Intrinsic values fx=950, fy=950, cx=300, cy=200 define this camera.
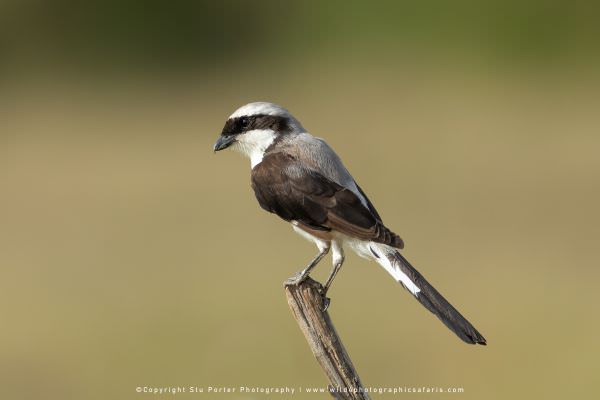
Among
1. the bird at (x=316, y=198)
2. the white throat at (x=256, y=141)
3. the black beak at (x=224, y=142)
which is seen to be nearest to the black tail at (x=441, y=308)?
the bird at (x=316, y=198)

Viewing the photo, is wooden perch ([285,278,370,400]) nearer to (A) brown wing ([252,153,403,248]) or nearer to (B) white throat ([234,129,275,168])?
(A) brown wing ([252,153,403,248])

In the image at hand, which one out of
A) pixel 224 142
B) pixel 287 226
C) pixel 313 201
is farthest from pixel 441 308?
pixel 287 226

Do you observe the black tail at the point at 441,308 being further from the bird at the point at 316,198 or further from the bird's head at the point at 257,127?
the bird's head at the point at 257,127

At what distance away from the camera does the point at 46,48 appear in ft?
53.1

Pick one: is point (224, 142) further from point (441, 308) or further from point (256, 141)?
point (441, 308)

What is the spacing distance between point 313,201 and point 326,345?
2.86 feet

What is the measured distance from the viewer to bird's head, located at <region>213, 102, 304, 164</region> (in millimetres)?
4602

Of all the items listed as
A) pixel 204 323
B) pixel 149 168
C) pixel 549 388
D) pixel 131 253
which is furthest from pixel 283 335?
pixel 149 168

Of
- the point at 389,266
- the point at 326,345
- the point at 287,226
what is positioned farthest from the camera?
the point at 287,226

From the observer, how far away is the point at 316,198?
4172 millimetres

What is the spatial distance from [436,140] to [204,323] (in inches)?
240

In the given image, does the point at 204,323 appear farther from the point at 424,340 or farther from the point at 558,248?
the point at 558,248

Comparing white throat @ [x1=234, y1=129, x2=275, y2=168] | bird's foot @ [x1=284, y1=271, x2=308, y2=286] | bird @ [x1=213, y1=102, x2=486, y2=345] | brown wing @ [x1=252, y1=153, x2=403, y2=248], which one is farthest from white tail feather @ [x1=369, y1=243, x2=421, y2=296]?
white throat @ [x1=234, y1=129, x2=275, y2=168]

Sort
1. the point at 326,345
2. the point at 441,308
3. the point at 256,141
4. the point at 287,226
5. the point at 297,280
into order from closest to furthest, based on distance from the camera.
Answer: the point at 326,345 < the point at 441,308 < the point at 297,280 < the point at 256,141 < the point at 287,226
